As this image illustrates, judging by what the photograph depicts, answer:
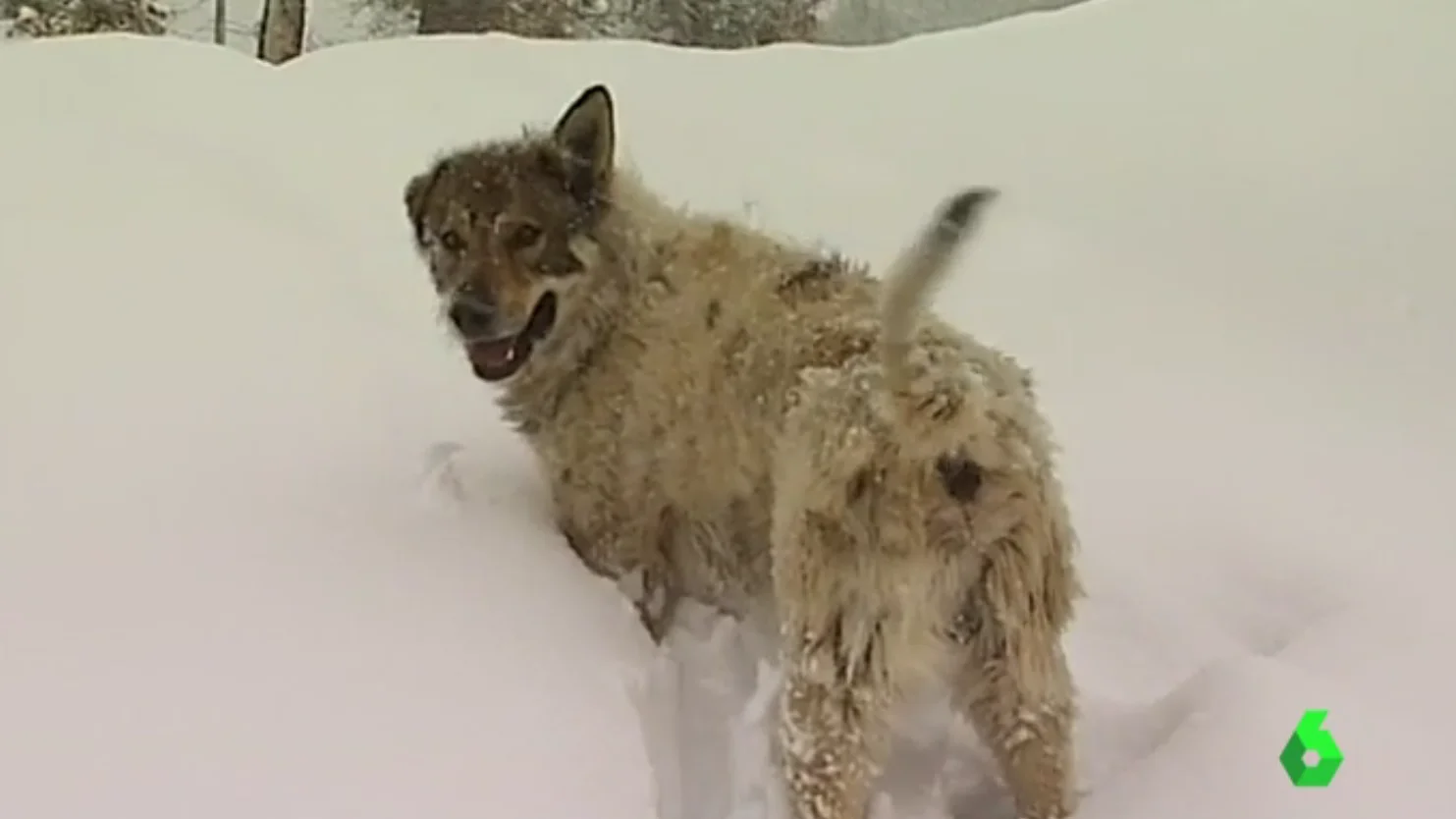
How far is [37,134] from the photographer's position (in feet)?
16.1

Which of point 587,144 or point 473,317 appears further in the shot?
point 587,144

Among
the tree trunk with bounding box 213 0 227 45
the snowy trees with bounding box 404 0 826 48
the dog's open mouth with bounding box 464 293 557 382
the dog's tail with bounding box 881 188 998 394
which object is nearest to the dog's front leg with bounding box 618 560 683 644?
the dog's open mouth with bounding box 464 293 557 382

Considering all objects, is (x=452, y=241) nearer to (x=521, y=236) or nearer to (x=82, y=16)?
(x=521, y=236)

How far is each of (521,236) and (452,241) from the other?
0.15 metres

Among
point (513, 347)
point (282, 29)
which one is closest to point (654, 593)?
point (513, 347)

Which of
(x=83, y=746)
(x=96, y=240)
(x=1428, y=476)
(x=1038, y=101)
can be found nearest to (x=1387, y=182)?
(x=1038, y=101)

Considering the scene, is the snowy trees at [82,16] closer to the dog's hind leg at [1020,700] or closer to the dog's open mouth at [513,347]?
the dog's open mouth at [513,347]

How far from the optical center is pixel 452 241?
309 cm

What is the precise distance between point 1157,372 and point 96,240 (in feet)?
9.59

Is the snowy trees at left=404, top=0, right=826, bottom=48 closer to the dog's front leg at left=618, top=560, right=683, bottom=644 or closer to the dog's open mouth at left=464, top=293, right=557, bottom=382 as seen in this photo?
the dog's open mouth at left=464, top=293, right=557, bottom=382

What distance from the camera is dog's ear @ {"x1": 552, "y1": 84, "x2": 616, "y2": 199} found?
3.14 metres

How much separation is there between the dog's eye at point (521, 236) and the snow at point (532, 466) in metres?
0.55

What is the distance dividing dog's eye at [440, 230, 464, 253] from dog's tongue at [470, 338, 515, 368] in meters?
0.20

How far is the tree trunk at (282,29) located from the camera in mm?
9180
